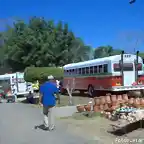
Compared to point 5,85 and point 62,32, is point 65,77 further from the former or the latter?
point 62,32

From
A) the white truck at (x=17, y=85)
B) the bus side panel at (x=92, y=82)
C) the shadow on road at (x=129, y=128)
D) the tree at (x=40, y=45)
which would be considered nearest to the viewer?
the shadow on road at (x=129, y=128)

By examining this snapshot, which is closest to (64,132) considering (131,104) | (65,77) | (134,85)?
(131,104)

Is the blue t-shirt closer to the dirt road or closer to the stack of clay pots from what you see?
the dirt road

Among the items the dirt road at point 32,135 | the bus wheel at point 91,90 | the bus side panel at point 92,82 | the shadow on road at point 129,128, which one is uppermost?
the bus side panel at point 92,82

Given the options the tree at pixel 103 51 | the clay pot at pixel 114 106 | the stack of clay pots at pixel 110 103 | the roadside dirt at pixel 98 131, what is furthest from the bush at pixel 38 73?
the tree at pixel 103 51

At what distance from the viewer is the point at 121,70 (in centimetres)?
2425

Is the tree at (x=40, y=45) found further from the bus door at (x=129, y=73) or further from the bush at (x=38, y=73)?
the bus door at (x=129, y=73)

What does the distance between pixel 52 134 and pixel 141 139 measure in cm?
285

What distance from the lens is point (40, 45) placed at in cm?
5078

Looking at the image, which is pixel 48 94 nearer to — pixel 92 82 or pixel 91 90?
pixel 92 82

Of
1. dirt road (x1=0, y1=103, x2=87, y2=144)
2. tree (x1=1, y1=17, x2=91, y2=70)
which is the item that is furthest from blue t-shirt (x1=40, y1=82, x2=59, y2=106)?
tree (x1=1, y1=17, x2=91, y2=70)

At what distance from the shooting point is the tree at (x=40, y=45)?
168 feet

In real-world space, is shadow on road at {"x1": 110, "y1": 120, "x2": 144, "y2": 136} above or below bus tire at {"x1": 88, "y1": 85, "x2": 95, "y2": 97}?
below

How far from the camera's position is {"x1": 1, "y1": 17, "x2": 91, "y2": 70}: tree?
2012 inches
